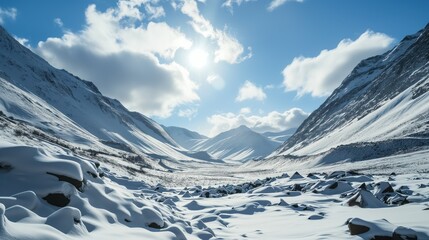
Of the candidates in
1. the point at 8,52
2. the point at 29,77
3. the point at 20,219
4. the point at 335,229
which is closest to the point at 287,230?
the point at 335,229

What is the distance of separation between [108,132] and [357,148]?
13212cm

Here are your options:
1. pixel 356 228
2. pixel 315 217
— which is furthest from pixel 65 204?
pixel 315 217

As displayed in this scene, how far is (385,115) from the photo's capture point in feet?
311

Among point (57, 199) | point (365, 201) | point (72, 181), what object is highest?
point (72, 181)

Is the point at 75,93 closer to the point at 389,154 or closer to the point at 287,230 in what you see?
the point at 389,154

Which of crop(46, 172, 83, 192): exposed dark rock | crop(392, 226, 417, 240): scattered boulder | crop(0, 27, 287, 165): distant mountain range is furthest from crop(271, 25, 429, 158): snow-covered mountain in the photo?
crop(0, 27, 287, 165): distant mountain range

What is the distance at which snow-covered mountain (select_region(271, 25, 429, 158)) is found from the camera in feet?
228

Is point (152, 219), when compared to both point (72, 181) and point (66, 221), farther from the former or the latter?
point (66, 221)

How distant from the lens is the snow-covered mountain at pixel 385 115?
6938 cm

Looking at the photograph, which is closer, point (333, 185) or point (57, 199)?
point (57, 199)

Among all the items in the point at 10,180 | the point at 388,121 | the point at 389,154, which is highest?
the point at 388,121

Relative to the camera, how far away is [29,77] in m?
154

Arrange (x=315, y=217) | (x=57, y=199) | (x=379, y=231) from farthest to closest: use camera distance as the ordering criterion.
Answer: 1. (x=315, y=217)
2. (x=379, y=231)
3. (x=57, y=199)

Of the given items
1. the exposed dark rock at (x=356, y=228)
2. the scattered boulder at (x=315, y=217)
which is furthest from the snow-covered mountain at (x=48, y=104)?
the exposed dark rock at (x=356, y=228)
